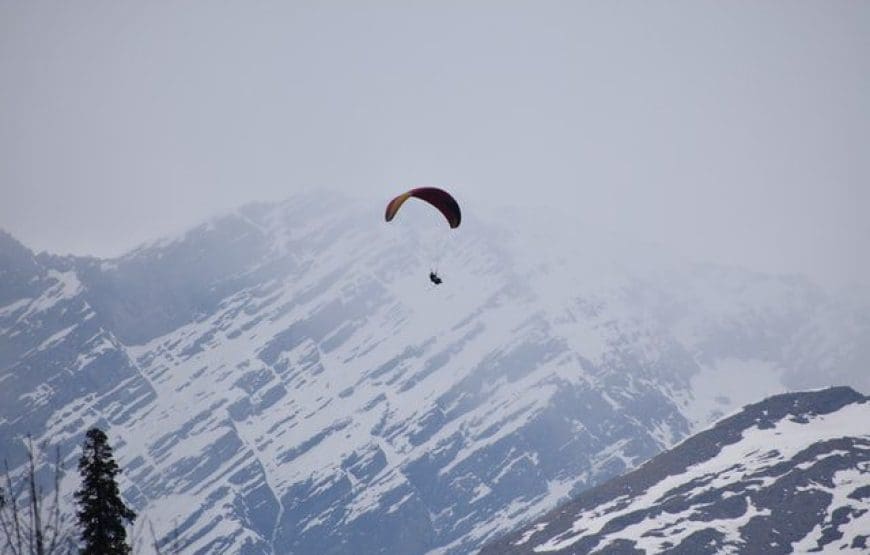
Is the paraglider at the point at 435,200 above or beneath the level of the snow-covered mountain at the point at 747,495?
above

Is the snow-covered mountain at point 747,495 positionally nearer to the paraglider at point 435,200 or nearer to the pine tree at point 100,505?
the paraglider at point 435,200

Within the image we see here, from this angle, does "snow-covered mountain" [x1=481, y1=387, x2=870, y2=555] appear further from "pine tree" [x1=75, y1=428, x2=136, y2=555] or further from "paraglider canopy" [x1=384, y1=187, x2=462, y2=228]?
"pine tree" [x1=75, y1=428, x2=136, y2=555]

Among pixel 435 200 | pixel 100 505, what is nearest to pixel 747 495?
pixel 435 200

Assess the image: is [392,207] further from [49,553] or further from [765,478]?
[765,478]

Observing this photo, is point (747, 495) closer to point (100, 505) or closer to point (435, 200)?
point (435, 200)

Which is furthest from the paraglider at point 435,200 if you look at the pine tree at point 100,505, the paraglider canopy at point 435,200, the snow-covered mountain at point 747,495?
the snow-covered mountain at point 747,495
